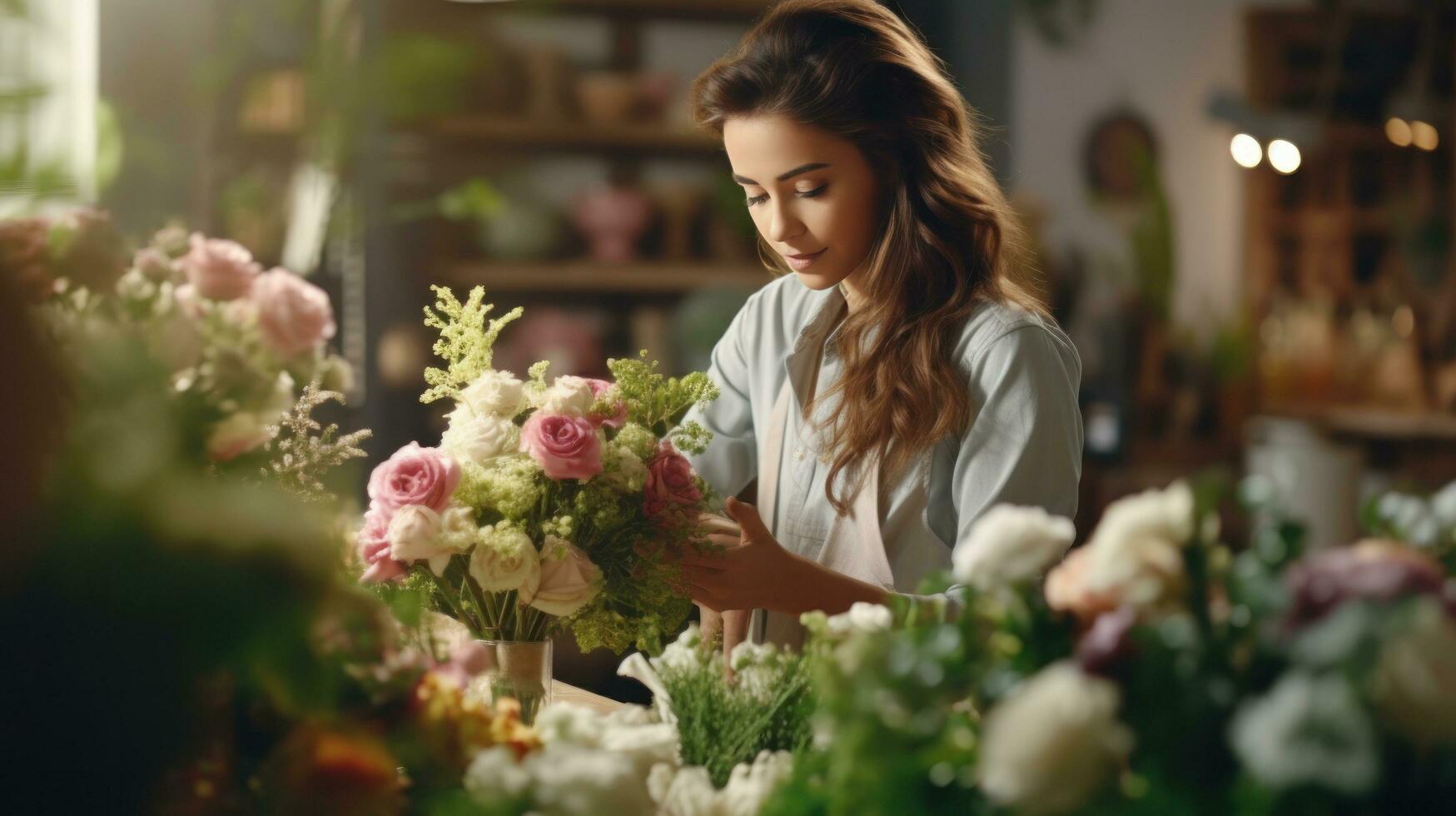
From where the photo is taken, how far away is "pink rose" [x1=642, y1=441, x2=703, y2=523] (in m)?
1.17

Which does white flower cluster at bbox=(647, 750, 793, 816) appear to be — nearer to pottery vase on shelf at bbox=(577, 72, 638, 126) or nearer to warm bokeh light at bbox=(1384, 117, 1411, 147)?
pottery vase on shelf at bbox=(577, 72, 638, 126)

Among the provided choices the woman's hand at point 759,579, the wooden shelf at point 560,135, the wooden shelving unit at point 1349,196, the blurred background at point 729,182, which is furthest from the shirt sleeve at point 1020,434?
the wooden shelving unit at point 1349,196

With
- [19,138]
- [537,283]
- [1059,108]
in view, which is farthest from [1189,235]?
[19,138]

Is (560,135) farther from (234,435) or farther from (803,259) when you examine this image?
(234,435)

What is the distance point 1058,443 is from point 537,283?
9.16 feet

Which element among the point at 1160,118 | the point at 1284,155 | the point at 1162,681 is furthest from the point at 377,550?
the point at 1160,118

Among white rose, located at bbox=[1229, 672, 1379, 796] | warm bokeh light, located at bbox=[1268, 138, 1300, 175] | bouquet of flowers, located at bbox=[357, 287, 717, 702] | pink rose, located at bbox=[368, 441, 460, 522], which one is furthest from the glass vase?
warm bokeh light, located at bbox=[1268, 138, 1300, 175]

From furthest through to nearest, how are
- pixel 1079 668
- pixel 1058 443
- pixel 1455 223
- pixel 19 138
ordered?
1. pixel 1455 223
2. pixel 19 138
3. pixel 1058 443
4. pixel 1079 668

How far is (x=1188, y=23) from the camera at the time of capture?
Answer: 5539 mm

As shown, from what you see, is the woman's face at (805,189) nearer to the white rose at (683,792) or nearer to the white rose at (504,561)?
the white rose at (504,561)

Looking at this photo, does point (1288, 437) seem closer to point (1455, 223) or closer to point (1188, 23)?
point (1455, 223)

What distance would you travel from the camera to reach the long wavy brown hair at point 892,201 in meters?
1.50

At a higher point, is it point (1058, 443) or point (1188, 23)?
point (1188, 23)

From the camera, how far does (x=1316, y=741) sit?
0.51 meters
